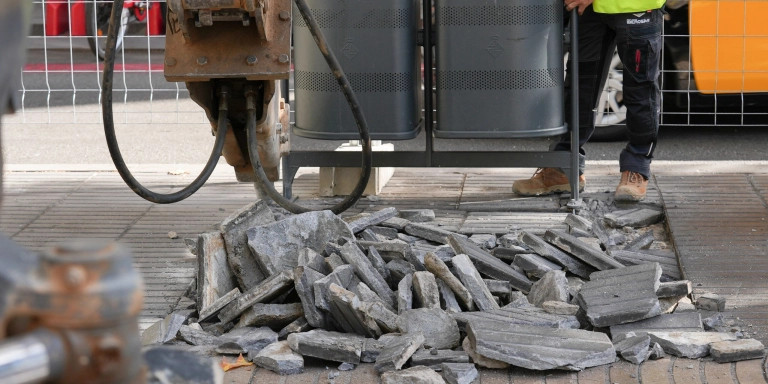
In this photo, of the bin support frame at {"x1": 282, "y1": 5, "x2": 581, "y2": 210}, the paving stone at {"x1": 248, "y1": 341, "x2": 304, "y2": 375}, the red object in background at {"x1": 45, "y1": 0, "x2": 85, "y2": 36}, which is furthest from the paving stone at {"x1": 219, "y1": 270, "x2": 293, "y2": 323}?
the red object in background at {"x1": 45, "y1": 0, "x2": 85, "y2": 36}

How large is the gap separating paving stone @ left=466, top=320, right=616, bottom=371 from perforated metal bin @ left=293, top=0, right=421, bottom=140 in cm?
219

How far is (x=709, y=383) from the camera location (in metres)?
3.55

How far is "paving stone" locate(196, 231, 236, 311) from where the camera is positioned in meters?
4.31

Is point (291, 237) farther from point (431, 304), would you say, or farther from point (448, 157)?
point (448, 157)

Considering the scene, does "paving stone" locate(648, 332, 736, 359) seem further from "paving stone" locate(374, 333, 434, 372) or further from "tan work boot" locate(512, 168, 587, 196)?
"tan work boot" locate(512, 168, 587, 196)

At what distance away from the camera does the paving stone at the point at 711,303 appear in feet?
13.9

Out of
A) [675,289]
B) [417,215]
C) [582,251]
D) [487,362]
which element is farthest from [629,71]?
[487,362]

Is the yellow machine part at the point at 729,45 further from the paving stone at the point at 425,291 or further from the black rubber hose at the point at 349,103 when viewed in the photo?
the paving stone at the point at 425,291

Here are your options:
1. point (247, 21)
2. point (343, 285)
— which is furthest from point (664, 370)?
point (247, 21)

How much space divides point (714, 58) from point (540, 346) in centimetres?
447

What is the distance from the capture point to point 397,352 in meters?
3.65

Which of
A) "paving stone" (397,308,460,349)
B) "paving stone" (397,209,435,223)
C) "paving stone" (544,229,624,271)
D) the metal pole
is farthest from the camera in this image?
the metal pole

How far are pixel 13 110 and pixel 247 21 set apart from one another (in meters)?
2.32

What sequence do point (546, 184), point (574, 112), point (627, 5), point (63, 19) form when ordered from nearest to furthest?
point (627, 5) < point (574, 112) < point (546, 184) < point (63, 19)
